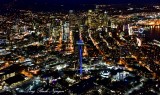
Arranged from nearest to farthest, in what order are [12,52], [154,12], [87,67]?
[87,67] → [12,52] → [154,12]

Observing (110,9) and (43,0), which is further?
(43,0)

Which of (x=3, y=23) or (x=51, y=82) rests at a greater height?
(x=3, y=23)

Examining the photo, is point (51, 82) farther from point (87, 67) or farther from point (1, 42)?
point (1, 42)

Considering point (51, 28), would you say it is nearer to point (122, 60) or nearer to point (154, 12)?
point (122, 60)

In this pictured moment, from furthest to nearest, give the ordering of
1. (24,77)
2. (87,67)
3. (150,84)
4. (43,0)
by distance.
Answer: (43,0) < (87,67) < (24,77) < (150,84)

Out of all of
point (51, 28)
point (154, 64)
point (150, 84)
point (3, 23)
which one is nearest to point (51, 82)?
point (150, 84)

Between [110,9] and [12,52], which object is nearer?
→ [12,52]

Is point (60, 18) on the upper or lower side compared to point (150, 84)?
upper

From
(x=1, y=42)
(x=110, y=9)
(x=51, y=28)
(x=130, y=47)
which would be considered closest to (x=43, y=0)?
(x=110, y=9)

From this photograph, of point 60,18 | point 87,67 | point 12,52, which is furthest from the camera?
point 60,18
